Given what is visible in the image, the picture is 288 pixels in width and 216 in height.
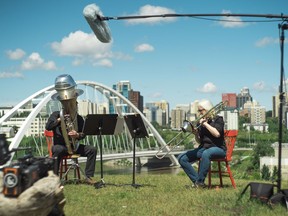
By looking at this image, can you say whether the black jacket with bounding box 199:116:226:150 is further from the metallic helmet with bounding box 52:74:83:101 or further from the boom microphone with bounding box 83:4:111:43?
the boom microphone with bounding box 83:4:111:43

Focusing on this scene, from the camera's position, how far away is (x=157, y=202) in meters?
5.99

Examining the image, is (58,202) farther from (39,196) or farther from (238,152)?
(238,152)

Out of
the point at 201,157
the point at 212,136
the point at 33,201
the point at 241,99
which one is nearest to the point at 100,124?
the point at 201,157

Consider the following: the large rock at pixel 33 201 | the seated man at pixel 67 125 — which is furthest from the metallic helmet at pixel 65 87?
the large rock at pixel 33 201

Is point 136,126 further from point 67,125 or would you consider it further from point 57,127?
point 57,127

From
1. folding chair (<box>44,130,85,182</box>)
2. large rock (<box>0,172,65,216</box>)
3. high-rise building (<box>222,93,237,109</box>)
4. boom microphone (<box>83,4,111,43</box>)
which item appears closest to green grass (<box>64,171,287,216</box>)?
folding chair (<box>44,130,85,182</box>)

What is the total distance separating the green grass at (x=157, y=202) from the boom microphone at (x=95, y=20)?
217 centimetres

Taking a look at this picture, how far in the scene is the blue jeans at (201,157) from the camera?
288 inches

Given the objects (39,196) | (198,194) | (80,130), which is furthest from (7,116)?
(39,196)

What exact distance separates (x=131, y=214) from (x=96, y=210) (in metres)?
0.53

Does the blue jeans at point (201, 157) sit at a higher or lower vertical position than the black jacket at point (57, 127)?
lower

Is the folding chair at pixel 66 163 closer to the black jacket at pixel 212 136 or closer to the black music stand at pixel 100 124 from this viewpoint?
the black music stand at pixel 100 124

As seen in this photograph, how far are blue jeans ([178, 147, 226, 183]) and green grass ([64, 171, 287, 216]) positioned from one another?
0.32m

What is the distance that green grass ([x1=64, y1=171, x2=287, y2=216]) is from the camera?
527cm
